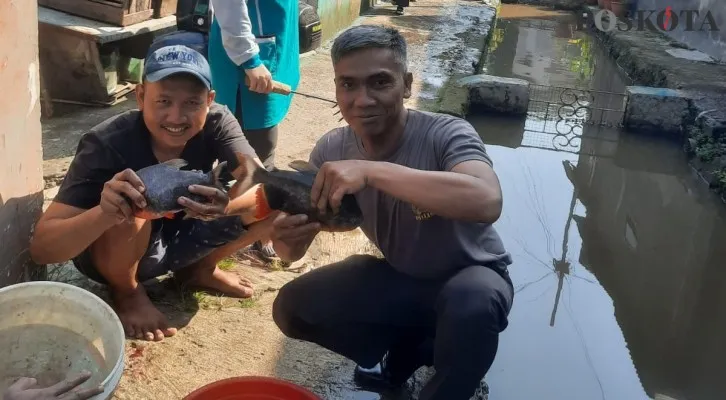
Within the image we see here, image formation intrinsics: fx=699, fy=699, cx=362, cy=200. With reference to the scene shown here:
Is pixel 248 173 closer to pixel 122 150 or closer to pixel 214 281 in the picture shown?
pixel 122 150

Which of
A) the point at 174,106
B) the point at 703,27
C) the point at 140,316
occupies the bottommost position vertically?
the point at 140,316

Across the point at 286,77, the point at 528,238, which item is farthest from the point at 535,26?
the point at 286,77

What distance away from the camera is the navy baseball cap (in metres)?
2.39

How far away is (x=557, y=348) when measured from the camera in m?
3.46

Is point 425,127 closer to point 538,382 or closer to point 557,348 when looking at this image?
point 538,382

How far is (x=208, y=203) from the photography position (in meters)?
2.19

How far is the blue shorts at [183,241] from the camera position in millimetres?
2742

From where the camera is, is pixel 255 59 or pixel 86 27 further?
pixel 86 27

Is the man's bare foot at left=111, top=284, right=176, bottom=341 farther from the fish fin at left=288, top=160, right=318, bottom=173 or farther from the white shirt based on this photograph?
the white shirt

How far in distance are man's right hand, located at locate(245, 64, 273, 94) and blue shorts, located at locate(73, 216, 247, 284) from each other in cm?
68

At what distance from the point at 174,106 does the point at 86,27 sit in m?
3.05

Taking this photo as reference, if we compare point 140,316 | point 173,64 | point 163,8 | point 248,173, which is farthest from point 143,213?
point 163,8

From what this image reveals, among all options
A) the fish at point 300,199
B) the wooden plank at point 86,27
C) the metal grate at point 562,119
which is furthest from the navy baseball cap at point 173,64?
the metal grate at point 562,119

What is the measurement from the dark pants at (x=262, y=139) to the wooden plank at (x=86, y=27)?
2.20 metres
